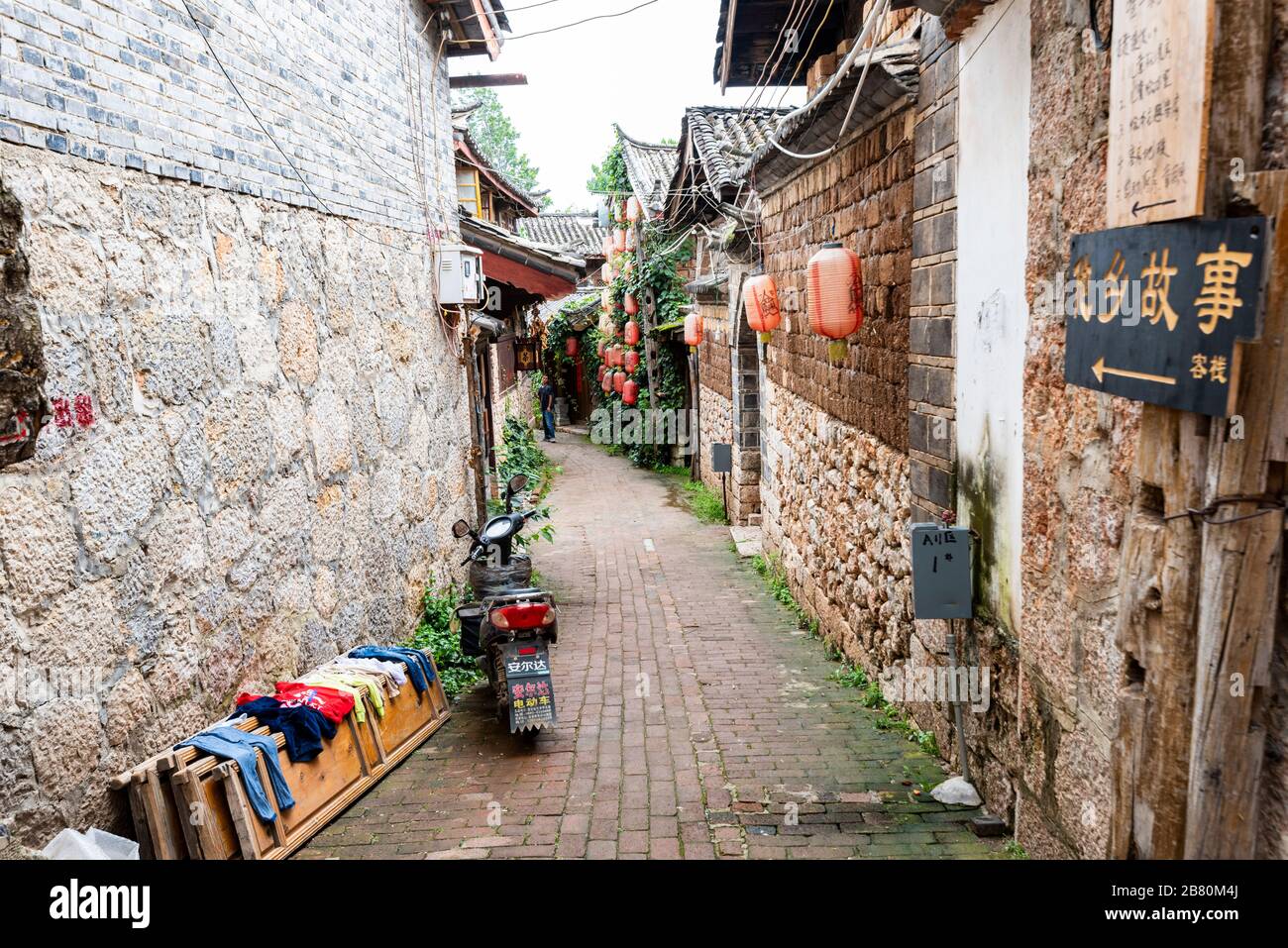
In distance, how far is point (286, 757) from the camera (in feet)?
13.4

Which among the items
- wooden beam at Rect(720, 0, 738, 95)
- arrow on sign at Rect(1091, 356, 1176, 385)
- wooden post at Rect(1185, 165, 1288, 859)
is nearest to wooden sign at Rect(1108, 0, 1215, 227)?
wooden post at Rect(1185, 165, 1288, 859)

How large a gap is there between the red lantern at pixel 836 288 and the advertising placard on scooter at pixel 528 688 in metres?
2.88

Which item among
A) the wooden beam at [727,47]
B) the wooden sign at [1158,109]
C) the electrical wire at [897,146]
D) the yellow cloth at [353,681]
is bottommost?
the yellow cloth at [353,681]

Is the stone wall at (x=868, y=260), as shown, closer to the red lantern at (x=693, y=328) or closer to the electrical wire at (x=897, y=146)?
the electrical wire at (x=897, y=146)

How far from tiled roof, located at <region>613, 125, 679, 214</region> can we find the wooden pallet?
16535 millimetres

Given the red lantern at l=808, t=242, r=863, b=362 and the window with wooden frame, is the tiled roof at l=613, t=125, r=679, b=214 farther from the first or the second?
the red lantern at l=808, t=242, r=863, b=362

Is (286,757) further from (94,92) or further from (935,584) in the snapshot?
(935,584)

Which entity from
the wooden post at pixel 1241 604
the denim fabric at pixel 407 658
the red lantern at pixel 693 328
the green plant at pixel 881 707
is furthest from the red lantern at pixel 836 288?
the red lantern at pixel 693 328

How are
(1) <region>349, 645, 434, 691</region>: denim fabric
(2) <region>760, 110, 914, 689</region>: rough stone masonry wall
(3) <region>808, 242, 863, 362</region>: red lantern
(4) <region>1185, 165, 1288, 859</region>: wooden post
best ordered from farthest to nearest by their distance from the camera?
(3) <region>808, 242, 863, 362</region>: red lantern → (2) <region>760, 110, 914, 689</region>: rough stone masonry wall → (1) <region>349, 645, 434, 691</region>: denim fabric → (4) <region>1185, 165, 1288, 859</region>: wooden post

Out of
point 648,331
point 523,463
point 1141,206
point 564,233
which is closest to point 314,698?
point 1141,206

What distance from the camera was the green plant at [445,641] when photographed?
660cm

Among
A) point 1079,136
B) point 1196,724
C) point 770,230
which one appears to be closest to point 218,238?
point 1079,136

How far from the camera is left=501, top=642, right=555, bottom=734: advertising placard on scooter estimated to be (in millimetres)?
5180

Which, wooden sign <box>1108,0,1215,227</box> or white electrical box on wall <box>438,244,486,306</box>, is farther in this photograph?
white electrical box on wall <box>438,244,486,306</box>
